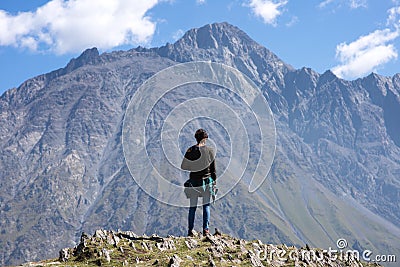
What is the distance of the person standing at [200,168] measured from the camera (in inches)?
1053

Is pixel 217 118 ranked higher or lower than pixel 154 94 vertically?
lower

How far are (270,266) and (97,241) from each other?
10552 millimetres

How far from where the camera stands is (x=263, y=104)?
88.2ft

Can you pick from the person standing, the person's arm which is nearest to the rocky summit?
the person standing

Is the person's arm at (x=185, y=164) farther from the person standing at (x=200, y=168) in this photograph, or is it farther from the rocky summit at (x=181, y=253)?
the rocky summit at (x=181, y=253)

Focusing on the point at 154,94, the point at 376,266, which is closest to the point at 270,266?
the point at 154,94

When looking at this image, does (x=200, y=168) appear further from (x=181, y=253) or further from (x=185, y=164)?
(x=181, y=253)

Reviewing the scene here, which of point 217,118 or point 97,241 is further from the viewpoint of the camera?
point 97,241

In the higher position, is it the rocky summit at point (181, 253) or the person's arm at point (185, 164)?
the person's arm at point (185, 164)

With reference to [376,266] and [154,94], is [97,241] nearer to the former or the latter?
[154,94]

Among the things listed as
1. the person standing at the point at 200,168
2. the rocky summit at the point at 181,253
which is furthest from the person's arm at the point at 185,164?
the rocky summit at the point at 181,253

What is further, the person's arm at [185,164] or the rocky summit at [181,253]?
the person's arm at [185,164]

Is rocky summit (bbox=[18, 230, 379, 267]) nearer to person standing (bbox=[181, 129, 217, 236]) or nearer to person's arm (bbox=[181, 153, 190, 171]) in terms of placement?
person standing (bbox=[181, 129, 217, 236])

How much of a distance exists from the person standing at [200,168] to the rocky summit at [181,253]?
9.62ft
